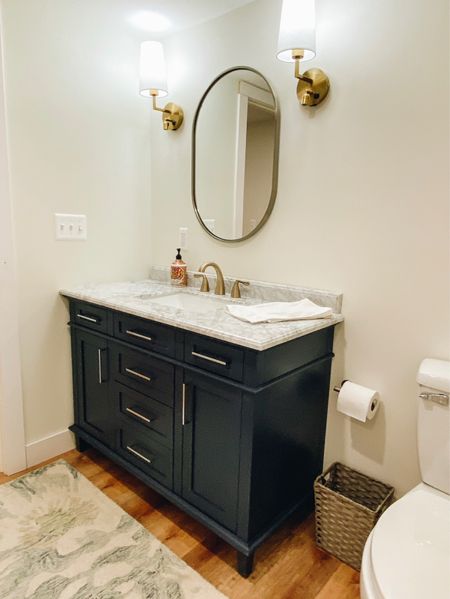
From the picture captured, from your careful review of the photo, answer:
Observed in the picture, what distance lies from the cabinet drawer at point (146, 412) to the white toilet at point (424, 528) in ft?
2.82

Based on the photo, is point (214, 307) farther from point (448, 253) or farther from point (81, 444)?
point (81, 444)

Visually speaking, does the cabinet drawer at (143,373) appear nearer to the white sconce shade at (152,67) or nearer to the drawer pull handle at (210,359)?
the drawer pull handle at (210,359)

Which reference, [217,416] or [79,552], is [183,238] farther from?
[79,552]

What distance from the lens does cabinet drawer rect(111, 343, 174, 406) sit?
1602mm

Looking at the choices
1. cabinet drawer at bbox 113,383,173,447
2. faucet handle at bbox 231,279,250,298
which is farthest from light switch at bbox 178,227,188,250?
cabinet drawer at bbox 113,383,173,447

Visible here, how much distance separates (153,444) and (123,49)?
6.67 feet

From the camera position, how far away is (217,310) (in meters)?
1.72

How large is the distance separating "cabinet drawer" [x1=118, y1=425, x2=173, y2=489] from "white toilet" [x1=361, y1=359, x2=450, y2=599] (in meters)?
0.87

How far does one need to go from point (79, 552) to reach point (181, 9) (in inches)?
95.2

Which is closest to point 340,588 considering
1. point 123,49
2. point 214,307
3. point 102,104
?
point 214,307

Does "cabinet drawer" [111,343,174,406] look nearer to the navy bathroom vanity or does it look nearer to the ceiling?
the navy bathroom vanity


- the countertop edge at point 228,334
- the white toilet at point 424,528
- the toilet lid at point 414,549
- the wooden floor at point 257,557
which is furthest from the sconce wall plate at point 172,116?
the toilet lid at point 414,549

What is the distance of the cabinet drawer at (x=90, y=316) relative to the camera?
1.85 m

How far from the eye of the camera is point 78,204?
6.78ft
